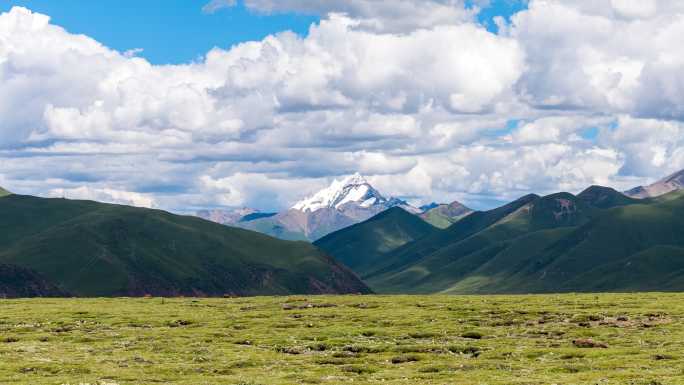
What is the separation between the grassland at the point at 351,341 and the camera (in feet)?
169

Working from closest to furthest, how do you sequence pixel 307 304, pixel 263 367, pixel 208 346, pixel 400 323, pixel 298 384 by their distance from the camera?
pixel 298 384, pixel 263 367, pixel 208 346, pixel 400 323, pixel 307 304

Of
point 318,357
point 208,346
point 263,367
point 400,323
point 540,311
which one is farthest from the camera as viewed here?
point 540,311

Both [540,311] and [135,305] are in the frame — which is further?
[135,305]

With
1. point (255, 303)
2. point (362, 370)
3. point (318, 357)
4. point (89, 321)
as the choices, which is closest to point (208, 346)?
point (318, 357)

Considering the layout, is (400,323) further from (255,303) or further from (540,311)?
(255,303)

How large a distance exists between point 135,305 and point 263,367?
154ft

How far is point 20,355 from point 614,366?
36230 millimetres

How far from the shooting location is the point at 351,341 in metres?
67.4

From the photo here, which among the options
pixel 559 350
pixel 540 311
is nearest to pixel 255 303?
pixel 540 311

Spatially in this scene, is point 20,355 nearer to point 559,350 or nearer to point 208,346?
point 208,346

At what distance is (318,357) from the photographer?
6062 cm

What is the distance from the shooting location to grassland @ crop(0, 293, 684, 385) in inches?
2034

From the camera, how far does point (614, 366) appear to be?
52438 mm

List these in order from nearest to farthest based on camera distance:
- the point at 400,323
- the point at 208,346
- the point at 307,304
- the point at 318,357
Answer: the point at 318,357 → the point at 208,346 → the point at 400,323 → the point at 307,304
